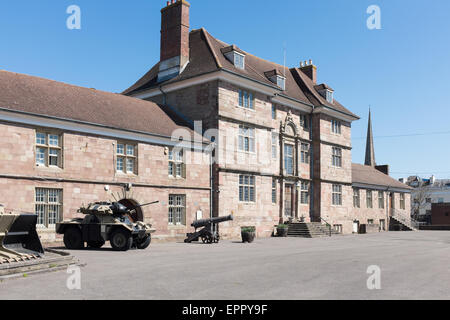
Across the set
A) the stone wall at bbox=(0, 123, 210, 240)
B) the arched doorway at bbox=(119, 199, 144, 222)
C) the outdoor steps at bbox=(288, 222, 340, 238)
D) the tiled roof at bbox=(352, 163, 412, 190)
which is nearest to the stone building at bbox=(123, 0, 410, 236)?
the outdoor steps at bbox=(288, 222, 340, 238)

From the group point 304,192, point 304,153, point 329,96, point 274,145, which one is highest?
point 329,96

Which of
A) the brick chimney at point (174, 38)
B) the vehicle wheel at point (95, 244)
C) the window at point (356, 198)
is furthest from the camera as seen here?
the window at point (356, 198)

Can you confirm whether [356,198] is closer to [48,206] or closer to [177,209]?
[177,209]

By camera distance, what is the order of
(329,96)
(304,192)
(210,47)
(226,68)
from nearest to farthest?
(226,68) < (210,47) < (304,192) < (329,96)

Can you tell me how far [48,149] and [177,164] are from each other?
8.02m

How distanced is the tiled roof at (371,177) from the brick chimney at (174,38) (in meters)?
21.1

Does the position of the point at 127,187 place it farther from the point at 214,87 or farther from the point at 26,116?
the point at 214,87

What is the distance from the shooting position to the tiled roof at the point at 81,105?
72.9 feet

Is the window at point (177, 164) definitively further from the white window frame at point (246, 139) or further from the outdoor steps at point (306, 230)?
the outdoor steps at point (306, 230)

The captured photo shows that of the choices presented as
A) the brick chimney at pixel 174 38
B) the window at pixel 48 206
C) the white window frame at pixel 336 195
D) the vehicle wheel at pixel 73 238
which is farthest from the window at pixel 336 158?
the vehicle wheel at pixel 73 238

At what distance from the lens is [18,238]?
44.6ft

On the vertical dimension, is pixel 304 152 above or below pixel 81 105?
below

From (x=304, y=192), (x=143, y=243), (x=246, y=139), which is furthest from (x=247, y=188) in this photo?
(x=143, y=243)

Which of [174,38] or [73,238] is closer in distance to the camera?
[73,238]
